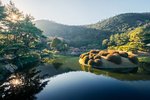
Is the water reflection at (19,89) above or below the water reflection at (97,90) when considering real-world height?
above

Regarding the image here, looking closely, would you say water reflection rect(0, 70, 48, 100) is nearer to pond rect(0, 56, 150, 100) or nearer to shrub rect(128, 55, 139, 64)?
pond rect(0, 56, 150, 100)

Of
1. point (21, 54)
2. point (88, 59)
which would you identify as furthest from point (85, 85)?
point (21, 54)

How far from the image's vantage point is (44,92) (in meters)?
21.4

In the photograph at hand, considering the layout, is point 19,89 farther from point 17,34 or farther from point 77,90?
point 17,34

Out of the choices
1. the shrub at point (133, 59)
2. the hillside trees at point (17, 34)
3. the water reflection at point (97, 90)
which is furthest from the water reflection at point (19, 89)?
the shrub at point (133, 59)

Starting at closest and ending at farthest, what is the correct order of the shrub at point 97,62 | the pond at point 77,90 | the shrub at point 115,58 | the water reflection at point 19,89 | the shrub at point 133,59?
1. the pond at point 77,90
2. the water reflection at point 19,89
3. the shrub at point 97,62
4. the shrub at point 115,58
5. the shrub at point 133,59

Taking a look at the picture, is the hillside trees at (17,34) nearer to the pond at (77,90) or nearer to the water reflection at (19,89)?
the water reflection at (19,89)

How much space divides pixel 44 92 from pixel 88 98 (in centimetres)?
491

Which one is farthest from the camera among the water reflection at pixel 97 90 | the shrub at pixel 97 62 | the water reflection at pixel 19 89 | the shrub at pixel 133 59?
the shrub at pixel 133 59

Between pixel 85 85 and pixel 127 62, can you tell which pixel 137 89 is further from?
pixel 127 62

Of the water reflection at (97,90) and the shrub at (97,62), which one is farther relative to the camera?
the shrub at (97,62)

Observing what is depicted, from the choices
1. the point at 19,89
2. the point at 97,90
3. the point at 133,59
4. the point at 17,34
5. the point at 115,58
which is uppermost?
the point at 17,34

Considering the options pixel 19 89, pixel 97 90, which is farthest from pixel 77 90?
pixel 19 89

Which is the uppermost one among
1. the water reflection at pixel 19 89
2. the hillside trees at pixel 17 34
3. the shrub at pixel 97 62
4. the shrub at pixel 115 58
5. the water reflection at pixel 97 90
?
the hillside trees at pixel 17 34
